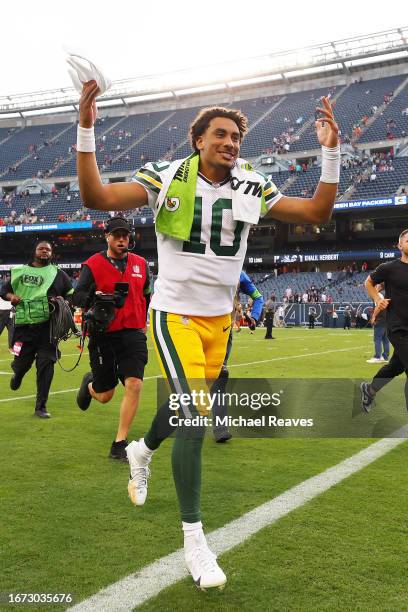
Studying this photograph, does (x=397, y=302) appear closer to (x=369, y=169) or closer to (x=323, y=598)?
(x=323, y=598)

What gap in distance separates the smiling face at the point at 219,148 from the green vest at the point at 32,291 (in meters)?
4.22

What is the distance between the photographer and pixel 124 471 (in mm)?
4551

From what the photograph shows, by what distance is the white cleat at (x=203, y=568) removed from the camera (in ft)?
8.23

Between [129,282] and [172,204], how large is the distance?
255 cm

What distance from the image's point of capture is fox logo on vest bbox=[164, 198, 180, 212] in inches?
112

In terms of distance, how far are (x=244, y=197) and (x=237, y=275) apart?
393mm

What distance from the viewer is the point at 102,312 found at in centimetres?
493

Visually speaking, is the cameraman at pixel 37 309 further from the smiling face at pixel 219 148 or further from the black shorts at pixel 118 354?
the smiling face at pixel 219 148

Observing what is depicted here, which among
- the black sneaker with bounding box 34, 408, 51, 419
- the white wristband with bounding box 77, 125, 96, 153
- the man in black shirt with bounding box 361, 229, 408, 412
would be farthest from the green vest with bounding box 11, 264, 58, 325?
the white wristband with bounding box 77, 125, 96, 153

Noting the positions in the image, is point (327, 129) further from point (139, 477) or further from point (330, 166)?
point (139, 477)

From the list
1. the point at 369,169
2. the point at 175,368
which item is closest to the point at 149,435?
the point at 175,368

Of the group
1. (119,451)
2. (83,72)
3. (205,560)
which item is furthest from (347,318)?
(83,72)

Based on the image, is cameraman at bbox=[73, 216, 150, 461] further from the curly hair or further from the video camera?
the curly hair

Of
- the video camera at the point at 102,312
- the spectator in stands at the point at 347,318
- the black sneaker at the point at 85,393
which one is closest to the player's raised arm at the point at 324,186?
the video camera at the point at 102,312
